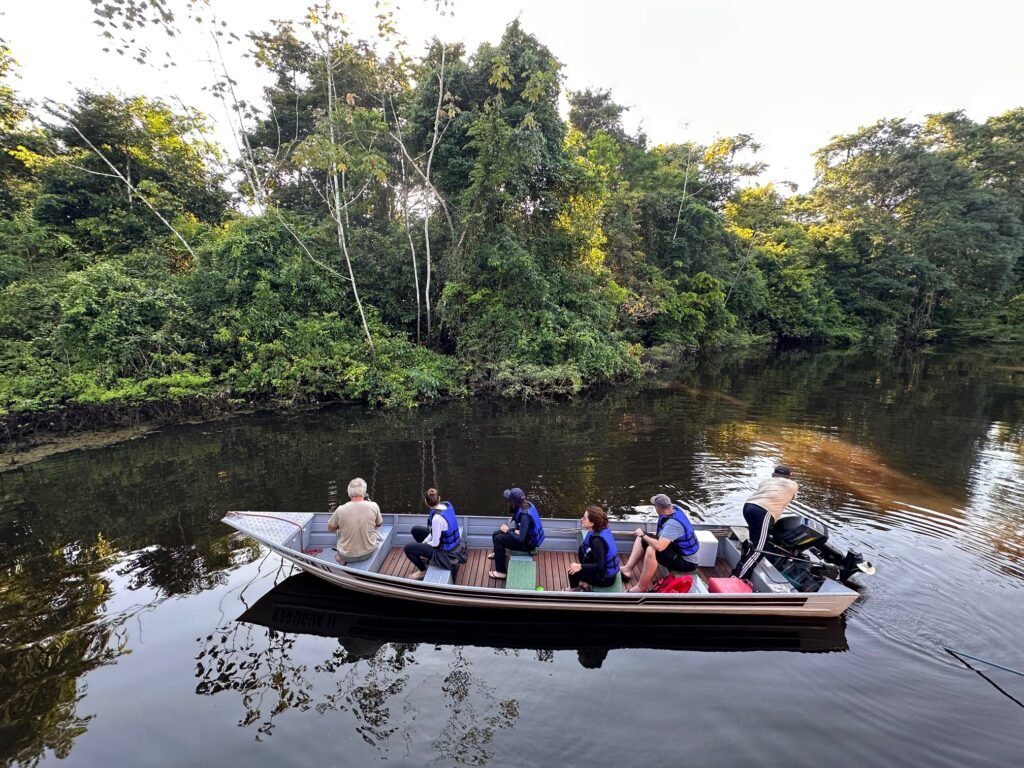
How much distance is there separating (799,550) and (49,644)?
10.1 metres

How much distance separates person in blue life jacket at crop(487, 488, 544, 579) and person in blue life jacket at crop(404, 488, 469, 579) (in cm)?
58

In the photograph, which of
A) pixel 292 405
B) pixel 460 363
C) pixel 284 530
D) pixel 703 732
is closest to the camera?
pixel 703 732

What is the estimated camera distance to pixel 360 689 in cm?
558

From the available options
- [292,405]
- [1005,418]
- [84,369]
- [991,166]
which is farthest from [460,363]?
[991,166]

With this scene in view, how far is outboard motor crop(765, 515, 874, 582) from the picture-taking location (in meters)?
6.79

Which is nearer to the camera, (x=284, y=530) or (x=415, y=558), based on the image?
(x=415, y=558)

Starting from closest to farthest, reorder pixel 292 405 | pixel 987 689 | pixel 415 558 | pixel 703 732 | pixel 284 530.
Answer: pixel 703 732, pixel 987 689, pixel 415 558, pixel 284 530, pixel 292 405

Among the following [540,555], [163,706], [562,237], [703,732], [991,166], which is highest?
[991,166]

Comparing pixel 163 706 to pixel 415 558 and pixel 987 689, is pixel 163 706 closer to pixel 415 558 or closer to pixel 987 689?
pixel 415 558

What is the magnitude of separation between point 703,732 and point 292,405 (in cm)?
1660

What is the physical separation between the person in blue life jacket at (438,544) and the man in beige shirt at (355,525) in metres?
0.64

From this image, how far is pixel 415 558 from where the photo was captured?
23.2 ft

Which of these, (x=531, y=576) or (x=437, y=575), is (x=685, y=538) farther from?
(x=437, y=575)

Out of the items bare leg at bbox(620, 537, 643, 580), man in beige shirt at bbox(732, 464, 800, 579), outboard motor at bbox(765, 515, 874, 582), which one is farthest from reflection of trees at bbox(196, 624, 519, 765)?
outboard motor at bbox(765, 515, 874, 582)
